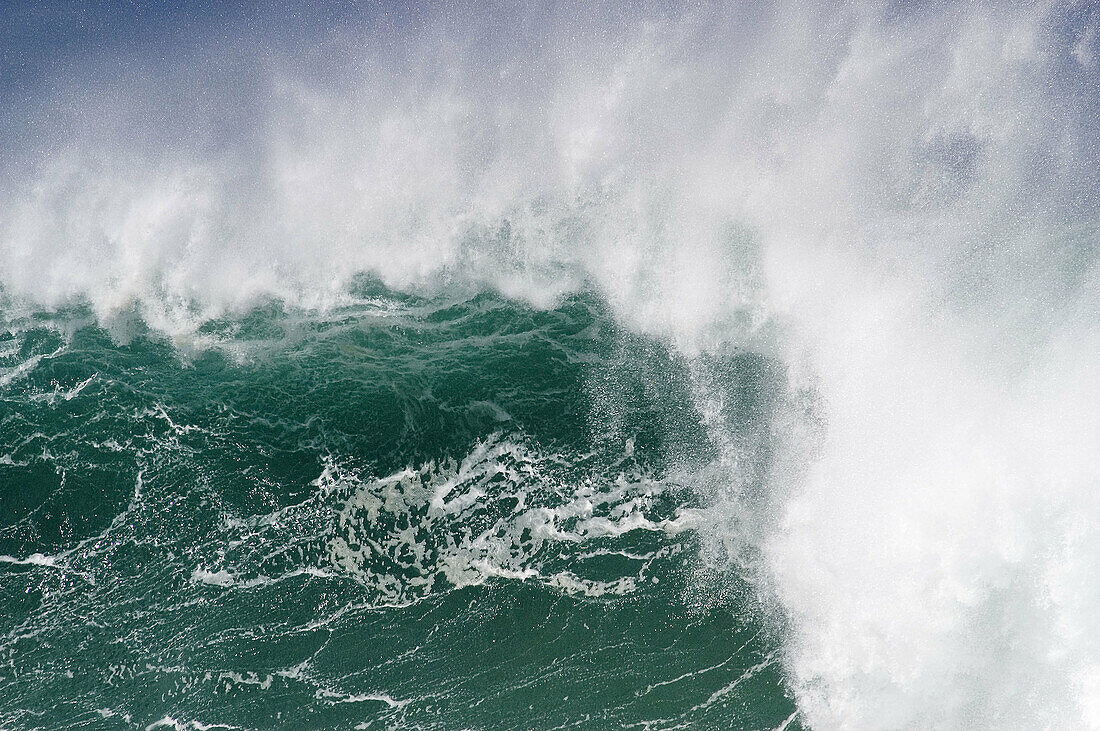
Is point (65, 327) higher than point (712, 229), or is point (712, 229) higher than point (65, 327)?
point (65, 327)

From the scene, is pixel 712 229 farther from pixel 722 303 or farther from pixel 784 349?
pixel 784 349

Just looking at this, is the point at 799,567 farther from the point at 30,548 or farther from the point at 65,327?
the point at 65,327

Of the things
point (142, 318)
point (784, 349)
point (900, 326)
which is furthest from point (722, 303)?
point (142, 318)

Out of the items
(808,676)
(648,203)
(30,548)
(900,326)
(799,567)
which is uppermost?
(648,203)

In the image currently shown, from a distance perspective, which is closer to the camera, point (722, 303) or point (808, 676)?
point (808, 676)

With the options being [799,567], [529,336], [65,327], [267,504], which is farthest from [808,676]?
[65,327]

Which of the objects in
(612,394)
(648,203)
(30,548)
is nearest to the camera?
(30,548)

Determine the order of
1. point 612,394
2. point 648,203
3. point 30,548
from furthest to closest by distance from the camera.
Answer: point 648,203 → point 612,394 → point 30,548
